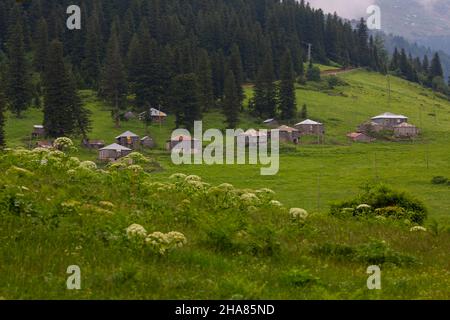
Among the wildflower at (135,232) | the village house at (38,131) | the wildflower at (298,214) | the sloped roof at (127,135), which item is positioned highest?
the wildflower at (135,232)

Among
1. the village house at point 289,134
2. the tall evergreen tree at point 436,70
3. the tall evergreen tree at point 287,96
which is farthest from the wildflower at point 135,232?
the tall evergreen tree at point 436,70

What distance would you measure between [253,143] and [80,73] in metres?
44.2

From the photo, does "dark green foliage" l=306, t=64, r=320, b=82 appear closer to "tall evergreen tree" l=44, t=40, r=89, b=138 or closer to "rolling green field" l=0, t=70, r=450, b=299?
"tall evergreen tree" l=44, t=40, r=89, b=138

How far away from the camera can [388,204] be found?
19797 mm

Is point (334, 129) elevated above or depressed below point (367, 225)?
below

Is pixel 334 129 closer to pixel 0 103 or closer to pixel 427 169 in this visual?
pixel 427 169

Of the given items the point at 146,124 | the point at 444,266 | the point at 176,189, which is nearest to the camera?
the point at 444,266

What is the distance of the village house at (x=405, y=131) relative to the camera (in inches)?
3794

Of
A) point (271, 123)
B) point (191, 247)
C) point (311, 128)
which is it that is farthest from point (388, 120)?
point (191, 247)

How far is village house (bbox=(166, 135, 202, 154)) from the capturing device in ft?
257

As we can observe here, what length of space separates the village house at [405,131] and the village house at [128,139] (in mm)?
42396

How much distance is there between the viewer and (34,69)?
359 ft

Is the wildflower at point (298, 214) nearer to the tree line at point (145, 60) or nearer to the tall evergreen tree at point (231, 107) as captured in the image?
the tree line at point (145, 60)
